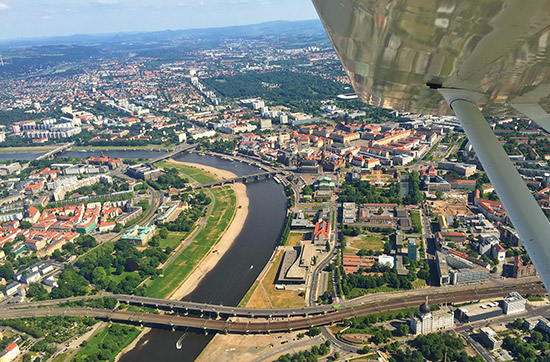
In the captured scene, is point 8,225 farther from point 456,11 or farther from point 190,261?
point 456,11

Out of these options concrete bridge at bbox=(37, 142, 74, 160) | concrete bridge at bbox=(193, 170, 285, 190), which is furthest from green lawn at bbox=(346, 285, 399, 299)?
concrete bridge at bbox=(37, 142, 74, 160)

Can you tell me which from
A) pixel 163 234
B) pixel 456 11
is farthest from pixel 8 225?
pixel 456 11

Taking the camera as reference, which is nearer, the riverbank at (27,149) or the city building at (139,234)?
the city building at (139,234)

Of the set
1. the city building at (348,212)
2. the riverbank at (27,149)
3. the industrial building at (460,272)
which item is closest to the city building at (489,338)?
the industrial building at (460,272)

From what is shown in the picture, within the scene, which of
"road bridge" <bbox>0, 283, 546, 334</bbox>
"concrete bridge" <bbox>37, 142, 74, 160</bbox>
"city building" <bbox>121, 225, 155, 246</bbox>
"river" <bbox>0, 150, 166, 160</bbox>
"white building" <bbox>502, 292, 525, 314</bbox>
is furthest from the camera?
"concrete bridge" <bbox>37, 142, 74, 160</bbox>

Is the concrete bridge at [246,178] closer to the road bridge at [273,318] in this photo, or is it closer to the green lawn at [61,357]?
the road bridge at [273,318]

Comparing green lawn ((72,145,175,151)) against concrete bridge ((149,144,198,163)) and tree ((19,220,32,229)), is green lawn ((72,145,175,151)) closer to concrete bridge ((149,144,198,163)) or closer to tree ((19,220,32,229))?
concrete bridge ((149,144,198,163))
